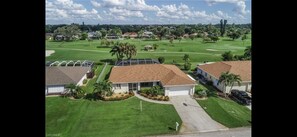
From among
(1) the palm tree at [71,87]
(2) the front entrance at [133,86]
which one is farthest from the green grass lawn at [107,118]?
(2) the front entrance at [133,86]

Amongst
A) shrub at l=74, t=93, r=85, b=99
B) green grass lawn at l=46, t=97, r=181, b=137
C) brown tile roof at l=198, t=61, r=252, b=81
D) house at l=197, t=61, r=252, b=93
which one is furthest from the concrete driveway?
shrub at l=74, t=93, r=85, b=99

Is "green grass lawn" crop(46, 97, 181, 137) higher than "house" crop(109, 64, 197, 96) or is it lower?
lower

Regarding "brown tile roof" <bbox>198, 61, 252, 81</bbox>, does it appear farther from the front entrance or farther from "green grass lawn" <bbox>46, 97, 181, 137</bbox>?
"green grass lawn" <bbox>46, 97, 181, 137</bbox>

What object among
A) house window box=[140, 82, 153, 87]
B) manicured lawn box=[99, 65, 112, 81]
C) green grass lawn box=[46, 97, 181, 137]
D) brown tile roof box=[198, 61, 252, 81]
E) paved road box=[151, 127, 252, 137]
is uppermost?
brown tile roof box=[198, 61, 252, 81]

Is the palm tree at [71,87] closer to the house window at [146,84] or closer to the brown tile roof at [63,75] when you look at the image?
the brown tile roof at [63,75]

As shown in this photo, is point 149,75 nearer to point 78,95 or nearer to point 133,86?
point 133,86
